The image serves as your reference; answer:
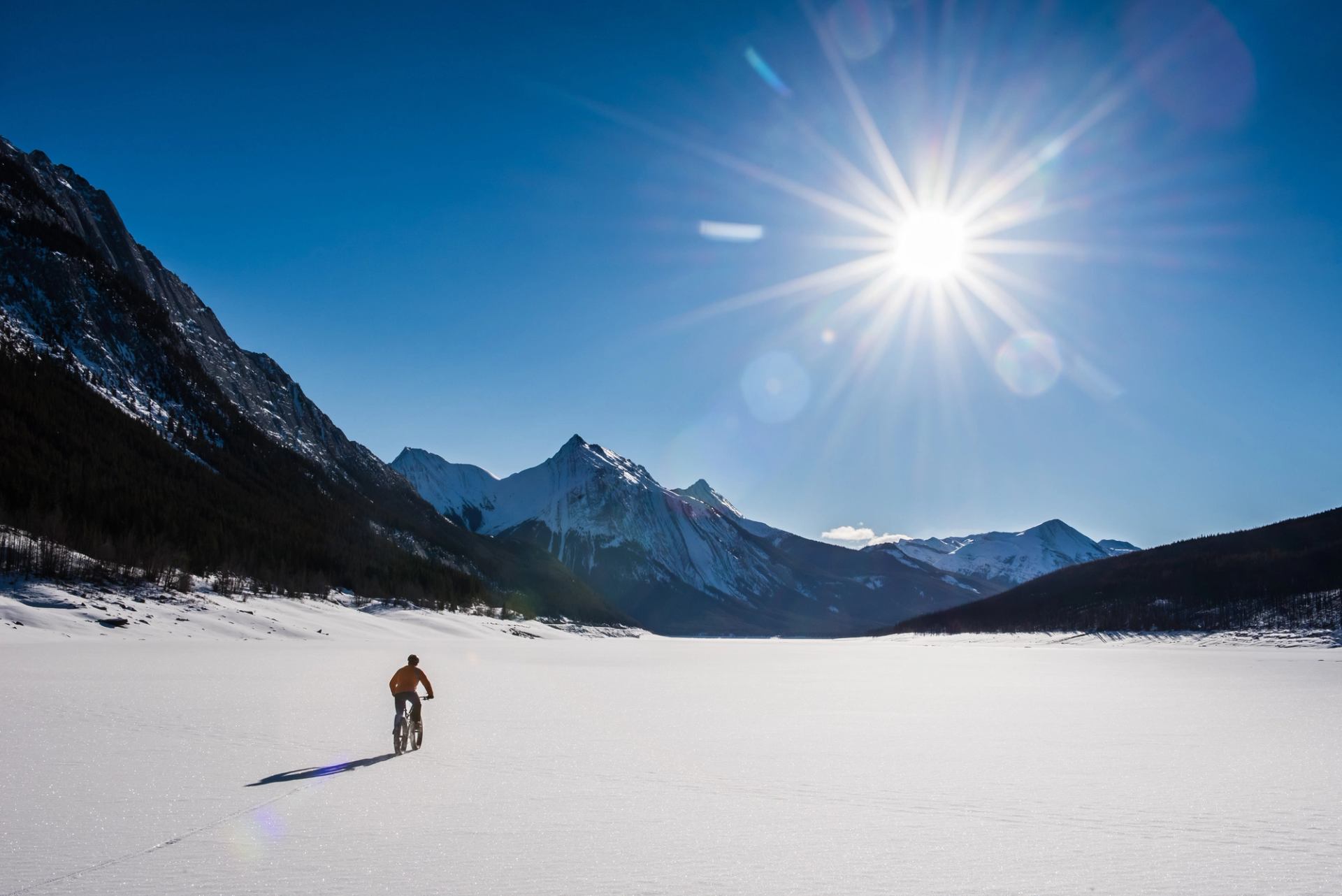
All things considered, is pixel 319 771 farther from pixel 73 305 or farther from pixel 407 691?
pixel 73 305

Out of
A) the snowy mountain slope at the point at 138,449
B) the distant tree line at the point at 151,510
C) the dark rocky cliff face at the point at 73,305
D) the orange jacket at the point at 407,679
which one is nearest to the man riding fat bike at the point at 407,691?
the orange jacket at the point at 407,679

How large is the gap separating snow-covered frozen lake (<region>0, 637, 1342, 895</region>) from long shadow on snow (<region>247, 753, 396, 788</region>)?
101 mm

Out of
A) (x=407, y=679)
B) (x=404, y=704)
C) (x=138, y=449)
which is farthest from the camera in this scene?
(x=138, y=449)

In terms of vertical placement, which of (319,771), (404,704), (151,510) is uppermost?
(151,510)

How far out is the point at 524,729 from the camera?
63.7 ft

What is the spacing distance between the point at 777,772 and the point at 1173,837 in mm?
6393

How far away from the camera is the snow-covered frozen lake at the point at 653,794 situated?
27.8 ft

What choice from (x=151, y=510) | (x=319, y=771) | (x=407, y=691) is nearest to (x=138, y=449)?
(x=151, y=510)

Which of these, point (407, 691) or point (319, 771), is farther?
point (407, 691)

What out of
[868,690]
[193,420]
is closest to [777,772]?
[868,690]

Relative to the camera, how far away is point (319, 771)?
45.4 ft

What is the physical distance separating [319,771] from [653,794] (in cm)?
639

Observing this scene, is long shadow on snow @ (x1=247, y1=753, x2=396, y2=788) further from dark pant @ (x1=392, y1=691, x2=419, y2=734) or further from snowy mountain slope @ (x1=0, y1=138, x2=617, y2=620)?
snowy mountain slope @ (x1=0, y1=138, x2=617, y2=620)

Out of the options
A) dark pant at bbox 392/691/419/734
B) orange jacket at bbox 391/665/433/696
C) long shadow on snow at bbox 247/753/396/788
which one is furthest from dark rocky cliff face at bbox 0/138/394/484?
long shadow on snow at bbox 247/753/396/788
